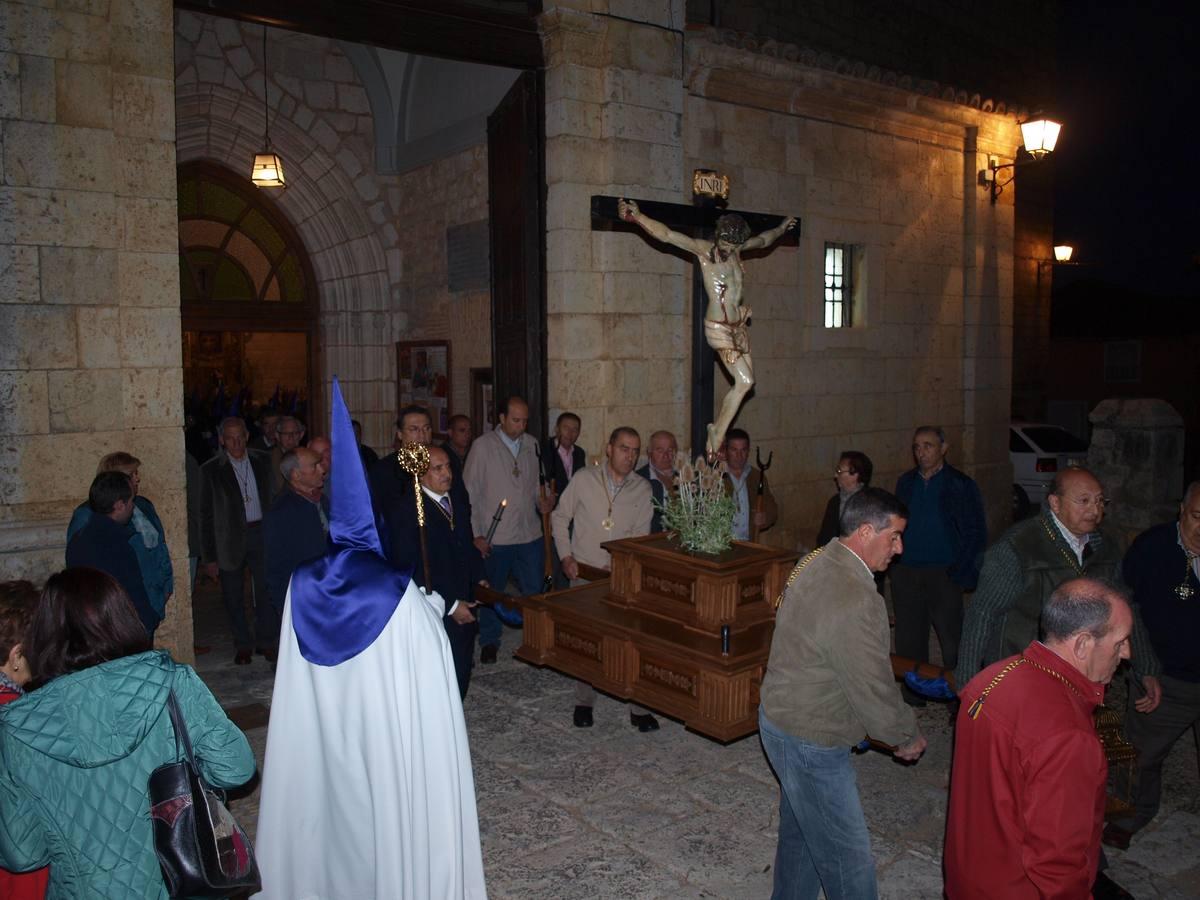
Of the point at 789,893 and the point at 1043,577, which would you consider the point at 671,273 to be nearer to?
the point at 1043,577

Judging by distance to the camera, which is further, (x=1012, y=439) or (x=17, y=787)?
(x=1012, y=439)

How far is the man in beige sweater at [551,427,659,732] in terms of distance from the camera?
651 cm

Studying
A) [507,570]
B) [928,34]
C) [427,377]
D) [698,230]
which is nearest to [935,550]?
[698,230]

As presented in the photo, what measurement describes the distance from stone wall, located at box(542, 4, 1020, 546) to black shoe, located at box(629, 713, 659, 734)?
3.64 meters

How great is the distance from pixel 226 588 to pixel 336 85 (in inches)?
292

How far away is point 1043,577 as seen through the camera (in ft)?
14.8

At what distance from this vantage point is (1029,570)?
178 inches

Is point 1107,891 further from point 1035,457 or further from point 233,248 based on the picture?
point 1035,457

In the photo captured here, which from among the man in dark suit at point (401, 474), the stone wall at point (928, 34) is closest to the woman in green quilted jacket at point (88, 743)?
the man in dark suit at point (401, 474)

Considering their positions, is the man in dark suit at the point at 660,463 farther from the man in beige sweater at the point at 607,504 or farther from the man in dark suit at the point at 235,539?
the man in dark suit at the point at 235,539

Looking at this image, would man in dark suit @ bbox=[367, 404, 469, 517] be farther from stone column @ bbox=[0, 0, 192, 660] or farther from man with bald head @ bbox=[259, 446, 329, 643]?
stone column @ bbox=[0, 0, 192, 660]

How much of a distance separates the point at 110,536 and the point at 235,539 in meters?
2.23

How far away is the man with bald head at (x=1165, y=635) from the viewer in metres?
4.44

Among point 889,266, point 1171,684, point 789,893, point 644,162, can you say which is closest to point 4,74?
point 644,162
